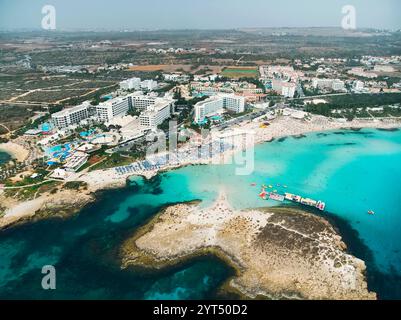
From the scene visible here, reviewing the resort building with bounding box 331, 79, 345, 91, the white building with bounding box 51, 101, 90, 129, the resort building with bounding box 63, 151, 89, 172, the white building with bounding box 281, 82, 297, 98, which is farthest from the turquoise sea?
the resort building with bounding box 331, 79, 345, 91

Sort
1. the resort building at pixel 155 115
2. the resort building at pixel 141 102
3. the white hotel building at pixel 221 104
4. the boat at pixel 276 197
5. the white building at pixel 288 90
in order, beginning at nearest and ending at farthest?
the boat at pixel 276 197, the resort building at pixel 155 115, the white hotel building at pixel 221 104, the resort building at pixel 141 102, the white building at pixel 288 90

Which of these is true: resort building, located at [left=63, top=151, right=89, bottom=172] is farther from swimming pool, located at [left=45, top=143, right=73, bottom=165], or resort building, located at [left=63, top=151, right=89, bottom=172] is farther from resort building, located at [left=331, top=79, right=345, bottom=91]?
resort building, located at [left=331, top=79, right=345, bottom=91]

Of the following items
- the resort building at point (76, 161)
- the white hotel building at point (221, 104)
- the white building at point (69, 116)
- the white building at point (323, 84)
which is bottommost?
the resort building at point (76, 161)

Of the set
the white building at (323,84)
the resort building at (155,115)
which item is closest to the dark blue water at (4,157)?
the resort building at (155,115)

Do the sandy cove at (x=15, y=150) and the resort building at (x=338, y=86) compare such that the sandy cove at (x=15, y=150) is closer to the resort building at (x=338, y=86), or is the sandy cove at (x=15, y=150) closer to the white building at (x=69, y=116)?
the white building at (x=69, y=116)

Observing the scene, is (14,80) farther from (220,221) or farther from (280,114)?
(220,221)

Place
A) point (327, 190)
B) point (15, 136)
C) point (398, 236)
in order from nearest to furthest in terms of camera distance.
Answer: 1. point (398, 236)
2. point (327, 190)
3. point (15, 136)

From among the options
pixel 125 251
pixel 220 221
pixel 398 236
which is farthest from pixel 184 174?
pixel 398 236
